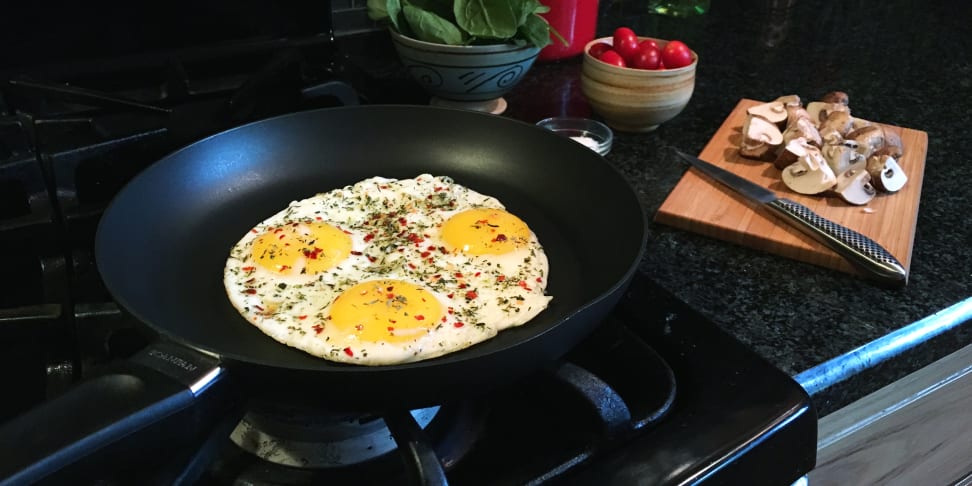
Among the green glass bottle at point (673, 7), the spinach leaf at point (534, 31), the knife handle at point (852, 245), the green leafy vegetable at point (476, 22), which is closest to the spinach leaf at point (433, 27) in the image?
the green leafy vegetable at point (476, 22)

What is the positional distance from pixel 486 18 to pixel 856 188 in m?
0.72

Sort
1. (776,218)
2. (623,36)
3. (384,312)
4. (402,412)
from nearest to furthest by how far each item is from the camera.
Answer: (402,412), (384,312), (776,218), (623,36)

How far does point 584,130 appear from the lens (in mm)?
1469

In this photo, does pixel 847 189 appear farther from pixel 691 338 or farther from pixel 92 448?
pixel 92 448

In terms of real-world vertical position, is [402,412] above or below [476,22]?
below

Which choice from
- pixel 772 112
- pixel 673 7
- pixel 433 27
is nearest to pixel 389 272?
pixel 433 27

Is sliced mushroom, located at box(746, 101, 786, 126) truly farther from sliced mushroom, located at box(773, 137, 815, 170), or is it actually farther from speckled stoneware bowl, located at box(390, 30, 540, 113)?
speckled stoneware bowl, located at box(390, 30, 540, 113)

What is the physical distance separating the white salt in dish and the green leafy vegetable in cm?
15

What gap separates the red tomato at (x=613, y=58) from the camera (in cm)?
147

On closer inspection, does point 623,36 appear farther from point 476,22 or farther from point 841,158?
point 841,158

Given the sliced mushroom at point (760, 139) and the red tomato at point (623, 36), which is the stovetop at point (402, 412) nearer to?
the sliced mushroom at point (760, 139)

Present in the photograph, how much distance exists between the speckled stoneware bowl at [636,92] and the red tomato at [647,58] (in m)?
0.04

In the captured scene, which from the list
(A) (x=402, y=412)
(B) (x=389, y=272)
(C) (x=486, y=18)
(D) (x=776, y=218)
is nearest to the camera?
(A) (x=402, y=412)

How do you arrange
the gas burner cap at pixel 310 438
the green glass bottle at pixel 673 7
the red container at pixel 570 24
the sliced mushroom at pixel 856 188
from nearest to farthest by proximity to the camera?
the gas burner cap at pixel 310 438 < the sliced mushroom at pixel 856 188 < the red container at pixel 570 24 < the green glass bottle at pixel 673 7
